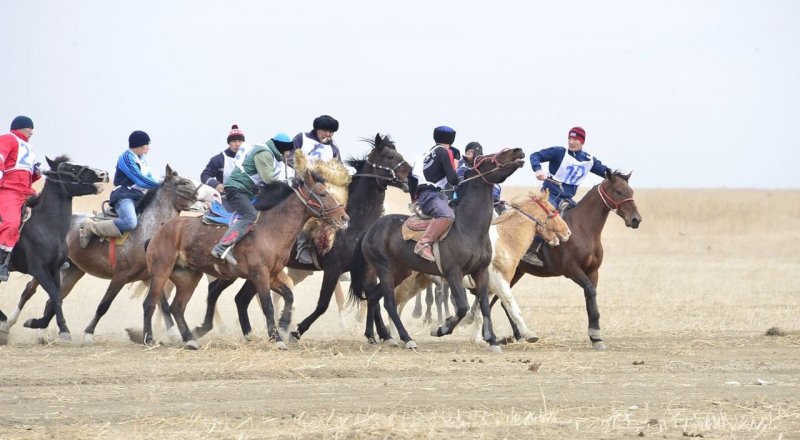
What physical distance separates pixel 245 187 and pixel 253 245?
83cm

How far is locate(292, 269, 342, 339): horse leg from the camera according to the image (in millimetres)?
15195

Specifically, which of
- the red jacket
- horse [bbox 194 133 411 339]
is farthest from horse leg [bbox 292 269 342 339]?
the red jacket

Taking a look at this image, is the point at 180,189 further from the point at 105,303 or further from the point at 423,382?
the point at 423,382

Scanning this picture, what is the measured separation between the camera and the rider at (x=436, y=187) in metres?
14.4

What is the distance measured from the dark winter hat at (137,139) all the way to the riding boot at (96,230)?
1064 mm

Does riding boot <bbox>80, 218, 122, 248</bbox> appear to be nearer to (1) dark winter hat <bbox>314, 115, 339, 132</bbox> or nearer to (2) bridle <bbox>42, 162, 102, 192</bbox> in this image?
(2) bridle <bbox>42, 162, 102, 192</bbox>

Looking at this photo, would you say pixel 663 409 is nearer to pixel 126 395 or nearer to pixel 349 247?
pixel 126 395

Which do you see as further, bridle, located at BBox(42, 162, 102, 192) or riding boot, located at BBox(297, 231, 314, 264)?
bridle, located at BBox(42, 162, 102, 192)

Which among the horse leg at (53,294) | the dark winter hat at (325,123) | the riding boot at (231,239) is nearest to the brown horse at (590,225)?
the dark winter hat at (325,123)

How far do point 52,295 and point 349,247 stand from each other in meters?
3.78

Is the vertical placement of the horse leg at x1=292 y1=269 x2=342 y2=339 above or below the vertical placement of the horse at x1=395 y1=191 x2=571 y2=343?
below

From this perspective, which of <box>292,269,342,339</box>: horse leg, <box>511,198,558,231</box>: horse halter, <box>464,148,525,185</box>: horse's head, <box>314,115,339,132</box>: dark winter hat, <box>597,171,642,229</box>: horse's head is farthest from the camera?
<box>314,115,339,132</box>: dark winter hat

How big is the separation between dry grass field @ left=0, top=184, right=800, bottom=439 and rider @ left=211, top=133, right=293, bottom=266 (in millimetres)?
1198

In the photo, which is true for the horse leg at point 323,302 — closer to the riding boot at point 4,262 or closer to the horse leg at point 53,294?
the horse leg at point 53,294
